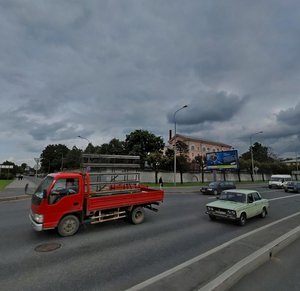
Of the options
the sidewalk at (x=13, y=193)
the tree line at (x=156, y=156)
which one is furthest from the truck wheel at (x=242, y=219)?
the sidewalk at (x=13, y=193)

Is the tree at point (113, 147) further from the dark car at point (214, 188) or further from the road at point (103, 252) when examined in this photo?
the road at point (103, 252)

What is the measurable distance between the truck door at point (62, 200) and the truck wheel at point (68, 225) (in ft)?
0.69

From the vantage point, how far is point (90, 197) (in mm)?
8258

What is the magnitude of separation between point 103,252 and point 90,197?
2421mm

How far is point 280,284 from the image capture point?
14.7 feet

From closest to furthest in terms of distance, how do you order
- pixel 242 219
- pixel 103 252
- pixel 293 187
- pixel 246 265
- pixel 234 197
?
pixel 246 265
pixel 103 252
pixel 242 219
pixel 234 197
pixel 293 187

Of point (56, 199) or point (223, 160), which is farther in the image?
point (223, 160)

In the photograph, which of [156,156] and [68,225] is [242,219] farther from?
[156,156]

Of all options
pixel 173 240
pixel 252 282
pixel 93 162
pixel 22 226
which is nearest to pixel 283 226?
pixel 173 240

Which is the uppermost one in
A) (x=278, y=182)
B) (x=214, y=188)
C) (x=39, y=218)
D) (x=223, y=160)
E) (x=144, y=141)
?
(x=144, y=141)

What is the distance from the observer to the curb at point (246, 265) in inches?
162

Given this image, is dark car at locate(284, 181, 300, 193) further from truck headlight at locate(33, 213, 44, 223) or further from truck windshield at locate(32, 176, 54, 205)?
truck headlight at locate(33, 213, 44, 223)

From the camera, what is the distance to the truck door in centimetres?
734

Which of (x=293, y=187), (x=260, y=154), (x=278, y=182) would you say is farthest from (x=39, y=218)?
(x=260, y=154)
